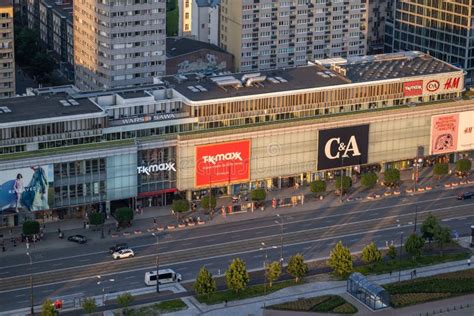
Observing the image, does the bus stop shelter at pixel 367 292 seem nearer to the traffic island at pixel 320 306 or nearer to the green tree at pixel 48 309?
the traffic island at pixel 320 306

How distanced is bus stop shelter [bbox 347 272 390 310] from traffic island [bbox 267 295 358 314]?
2.32 meters

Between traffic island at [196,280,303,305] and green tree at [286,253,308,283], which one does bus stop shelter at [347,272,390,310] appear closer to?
green tree at [286,253,308,283]

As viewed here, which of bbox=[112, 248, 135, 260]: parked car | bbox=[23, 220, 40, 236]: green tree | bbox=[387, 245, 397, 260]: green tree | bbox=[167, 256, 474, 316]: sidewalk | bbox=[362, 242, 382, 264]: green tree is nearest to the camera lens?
bbox=[167, 256, 474, 316]: sidewalk

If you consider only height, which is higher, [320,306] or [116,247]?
[116,247]

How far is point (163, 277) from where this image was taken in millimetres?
186875

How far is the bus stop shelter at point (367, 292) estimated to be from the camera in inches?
7121

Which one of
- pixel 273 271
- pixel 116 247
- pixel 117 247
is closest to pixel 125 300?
pixel 273 271

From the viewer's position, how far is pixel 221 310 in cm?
17900

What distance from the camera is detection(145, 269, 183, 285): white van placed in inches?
7343

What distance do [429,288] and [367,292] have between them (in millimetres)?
10796

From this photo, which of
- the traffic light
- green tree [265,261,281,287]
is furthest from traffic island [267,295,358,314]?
the traffic light

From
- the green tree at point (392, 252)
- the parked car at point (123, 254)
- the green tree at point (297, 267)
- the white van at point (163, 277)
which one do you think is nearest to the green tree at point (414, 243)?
the green tree at point (392, 252)

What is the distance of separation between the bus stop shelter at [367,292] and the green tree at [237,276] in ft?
50.0

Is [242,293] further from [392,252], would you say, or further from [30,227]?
[30,227]
